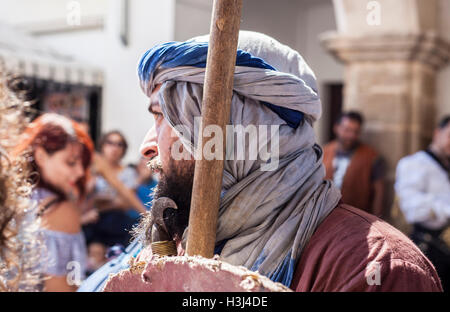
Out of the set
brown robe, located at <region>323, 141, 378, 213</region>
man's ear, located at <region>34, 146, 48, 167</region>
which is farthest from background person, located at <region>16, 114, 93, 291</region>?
brown robe, located at <region>323, 141, 378, 213</region>

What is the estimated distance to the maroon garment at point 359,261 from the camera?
4.62ft

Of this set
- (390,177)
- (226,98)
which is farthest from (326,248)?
(390,177)

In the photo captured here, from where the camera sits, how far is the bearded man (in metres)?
1.46

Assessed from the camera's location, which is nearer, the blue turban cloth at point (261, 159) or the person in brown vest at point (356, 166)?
the blue turban cloth at point (261, 159)

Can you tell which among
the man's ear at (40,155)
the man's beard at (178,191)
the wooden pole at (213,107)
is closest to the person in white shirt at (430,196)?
the man's ear at (40,155)

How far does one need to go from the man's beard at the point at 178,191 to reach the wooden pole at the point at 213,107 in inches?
11.7

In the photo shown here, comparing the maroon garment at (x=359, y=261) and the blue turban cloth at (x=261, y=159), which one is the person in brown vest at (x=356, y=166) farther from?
the maroon garment at (x=359, y=261)

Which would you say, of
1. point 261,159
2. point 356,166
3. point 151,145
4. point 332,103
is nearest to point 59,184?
point 151,145

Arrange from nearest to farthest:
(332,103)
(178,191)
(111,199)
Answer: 1. (178,191)
2. (111,199)
3. (332,103)

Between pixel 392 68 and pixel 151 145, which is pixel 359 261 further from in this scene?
pixel 392 68

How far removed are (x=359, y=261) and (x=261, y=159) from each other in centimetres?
38

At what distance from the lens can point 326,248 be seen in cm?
150

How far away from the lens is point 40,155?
3635mm

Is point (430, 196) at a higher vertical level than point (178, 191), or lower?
lower
